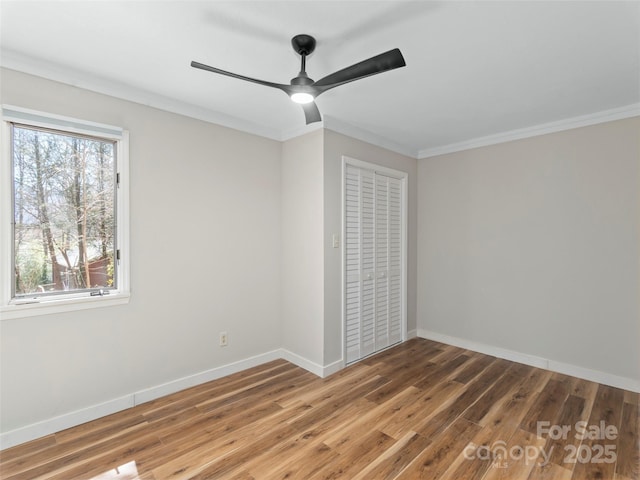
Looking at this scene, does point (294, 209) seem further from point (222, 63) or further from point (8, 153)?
point (8, 153)

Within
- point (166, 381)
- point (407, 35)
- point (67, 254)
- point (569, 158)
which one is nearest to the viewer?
point (407, 35)

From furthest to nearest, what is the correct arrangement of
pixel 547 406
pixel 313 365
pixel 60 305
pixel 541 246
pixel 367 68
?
pixel 541 246 < pixel 313 365 < pixel 547 406 < pixel 60 305 < pixel 367 68

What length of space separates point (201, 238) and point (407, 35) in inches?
88.3

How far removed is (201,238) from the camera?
117 inches

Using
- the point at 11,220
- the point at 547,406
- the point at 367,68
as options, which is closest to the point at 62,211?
the point at 11,220

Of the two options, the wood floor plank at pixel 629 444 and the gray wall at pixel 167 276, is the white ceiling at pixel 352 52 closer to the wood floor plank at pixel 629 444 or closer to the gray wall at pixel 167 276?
the gray wall at pixel 167 276

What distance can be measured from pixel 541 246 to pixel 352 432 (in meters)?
2.63

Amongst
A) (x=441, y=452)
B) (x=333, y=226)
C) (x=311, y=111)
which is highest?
(x=311, y=111)

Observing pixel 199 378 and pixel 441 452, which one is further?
pixel 199 378

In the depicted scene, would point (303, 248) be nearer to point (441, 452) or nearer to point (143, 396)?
point (143, 396)

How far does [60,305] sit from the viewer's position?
7.39 feet

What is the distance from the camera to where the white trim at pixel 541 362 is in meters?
2.88

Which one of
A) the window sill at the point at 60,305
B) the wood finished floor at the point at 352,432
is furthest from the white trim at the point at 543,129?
the window sill at the point at 60,305

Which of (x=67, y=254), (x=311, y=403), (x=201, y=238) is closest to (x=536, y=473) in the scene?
(x=311, y=403)
